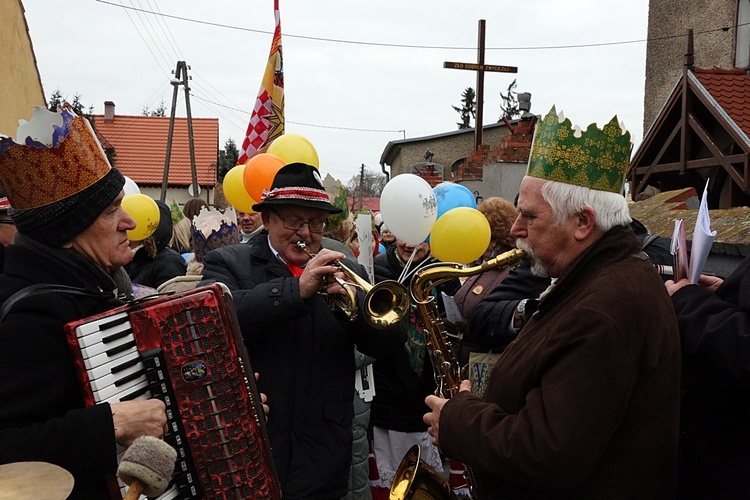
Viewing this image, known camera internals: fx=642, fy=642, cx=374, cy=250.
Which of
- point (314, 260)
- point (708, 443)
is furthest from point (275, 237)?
point (708, 443)

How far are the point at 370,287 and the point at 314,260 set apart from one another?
0.27 metres

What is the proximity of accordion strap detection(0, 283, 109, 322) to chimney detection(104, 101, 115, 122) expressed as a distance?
34919 mm

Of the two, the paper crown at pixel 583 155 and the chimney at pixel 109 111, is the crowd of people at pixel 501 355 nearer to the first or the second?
the paper crown at pixel 583 155

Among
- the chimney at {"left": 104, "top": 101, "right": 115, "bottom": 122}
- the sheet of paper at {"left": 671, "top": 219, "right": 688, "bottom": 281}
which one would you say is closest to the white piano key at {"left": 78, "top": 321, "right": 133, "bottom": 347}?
the sheet of paper at {"left": 671, "top": 219, "right": 688, "bottom": 281}

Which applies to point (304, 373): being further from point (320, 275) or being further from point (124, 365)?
point (124, 365)

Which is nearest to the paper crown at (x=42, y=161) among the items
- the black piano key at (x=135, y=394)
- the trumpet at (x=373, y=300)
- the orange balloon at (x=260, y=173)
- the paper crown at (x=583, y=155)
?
the black piano key at (x=135, y=394)

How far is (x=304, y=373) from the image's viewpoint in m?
2.89

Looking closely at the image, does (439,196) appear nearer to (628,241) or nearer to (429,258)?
(429,258)

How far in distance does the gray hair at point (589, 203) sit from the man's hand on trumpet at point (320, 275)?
0.96 m

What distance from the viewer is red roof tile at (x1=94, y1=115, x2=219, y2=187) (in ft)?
106

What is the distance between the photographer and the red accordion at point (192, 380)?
1884 mm

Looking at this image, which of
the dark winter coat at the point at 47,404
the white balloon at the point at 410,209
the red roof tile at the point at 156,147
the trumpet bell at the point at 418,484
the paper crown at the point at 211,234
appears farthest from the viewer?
the red roof tile at the point at 156,147

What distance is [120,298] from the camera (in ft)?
7.10

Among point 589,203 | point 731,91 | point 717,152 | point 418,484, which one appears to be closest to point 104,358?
point 589,203
